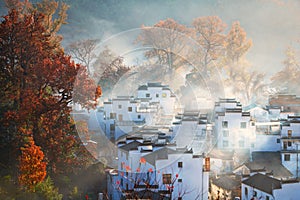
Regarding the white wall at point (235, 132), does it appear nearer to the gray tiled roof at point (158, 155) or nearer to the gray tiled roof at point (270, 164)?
the gray tiled roof at point (270, 164)

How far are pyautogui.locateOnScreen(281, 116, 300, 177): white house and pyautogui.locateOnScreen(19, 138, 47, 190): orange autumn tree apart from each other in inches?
319

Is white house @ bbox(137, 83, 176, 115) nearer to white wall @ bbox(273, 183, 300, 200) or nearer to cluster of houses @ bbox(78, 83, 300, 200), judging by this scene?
cluster of houses @ bbox(78, 83, 300, 200)

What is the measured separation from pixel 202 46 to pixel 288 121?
24.8ft

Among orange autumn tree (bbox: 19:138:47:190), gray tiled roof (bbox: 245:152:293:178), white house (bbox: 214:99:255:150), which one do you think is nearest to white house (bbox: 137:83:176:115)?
white house (bbox: 214:99:255:150)

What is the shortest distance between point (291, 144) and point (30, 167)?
28.4 ft

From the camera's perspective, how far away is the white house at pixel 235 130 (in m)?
12.9

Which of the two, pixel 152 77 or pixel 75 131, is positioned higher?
pixel 152 77

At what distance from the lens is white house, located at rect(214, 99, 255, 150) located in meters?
12.9

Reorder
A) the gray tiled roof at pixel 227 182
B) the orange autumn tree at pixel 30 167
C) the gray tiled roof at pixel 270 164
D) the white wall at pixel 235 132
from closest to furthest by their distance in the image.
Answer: the orange autumn tree at pixel 30 167
the gray tiled roof at pixel 227 182
the gray tiled roof at pixel 270 164
the white wall at pixel 235 132

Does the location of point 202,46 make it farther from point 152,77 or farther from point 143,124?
point 143,124

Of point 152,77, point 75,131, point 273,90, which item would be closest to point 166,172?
point 75,131

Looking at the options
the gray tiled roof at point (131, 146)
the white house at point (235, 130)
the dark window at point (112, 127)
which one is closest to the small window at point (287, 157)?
the white house at point (235, 130)

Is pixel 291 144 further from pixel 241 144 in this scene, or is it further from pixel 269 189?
pixel 269 189

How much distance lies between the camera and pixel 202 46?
62.7ft
